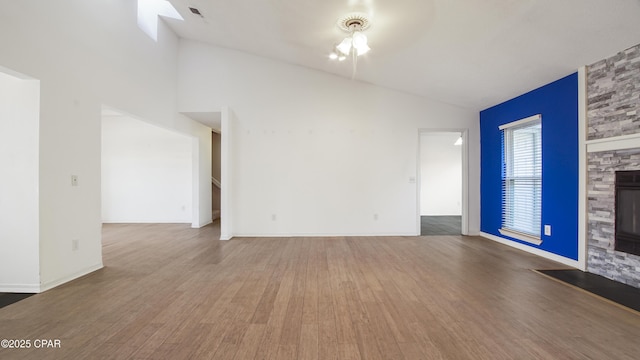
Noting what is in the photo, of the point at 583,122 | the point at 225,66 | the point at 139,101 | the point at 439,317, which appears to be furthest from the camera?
the point at 225,66

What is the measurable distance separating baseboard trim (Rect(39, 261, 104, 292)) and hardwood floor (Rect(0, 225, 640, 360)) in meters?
0.08

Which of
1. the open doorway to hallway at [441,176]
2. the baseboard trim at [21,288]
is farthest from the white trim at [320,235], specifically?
the open doorway to hallway at [441,176]

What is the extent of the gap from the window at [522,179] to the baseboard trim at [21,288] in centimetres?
613

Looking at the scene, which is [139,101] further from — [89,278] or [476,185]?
[476,185]

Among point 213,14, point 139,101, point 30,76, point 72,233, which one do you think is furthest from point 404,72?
point 72,233

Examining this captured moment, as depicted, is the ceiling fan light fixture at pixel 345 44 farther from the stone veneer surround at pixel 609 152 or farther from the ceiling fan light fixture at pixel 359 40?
the stone veneer surround at pixel 609 152

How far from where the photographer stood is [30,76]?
2355 mm

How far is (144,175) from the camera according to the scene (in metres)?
6.49

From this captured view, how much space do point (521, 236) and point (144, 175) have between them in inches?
325

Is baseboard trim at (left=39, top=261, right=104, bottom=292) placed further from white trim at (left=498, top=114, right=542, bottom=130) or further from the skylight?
white trim at (left=498, top=114, right=542, bottom=130)

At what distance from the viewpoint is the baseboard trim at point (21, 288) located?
2.43 metres

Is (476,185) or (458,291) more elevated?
(476,185)

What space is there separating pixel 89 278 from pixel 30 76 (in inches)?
84.8

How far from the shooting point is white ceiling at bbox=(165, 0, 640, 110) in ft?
8.07
